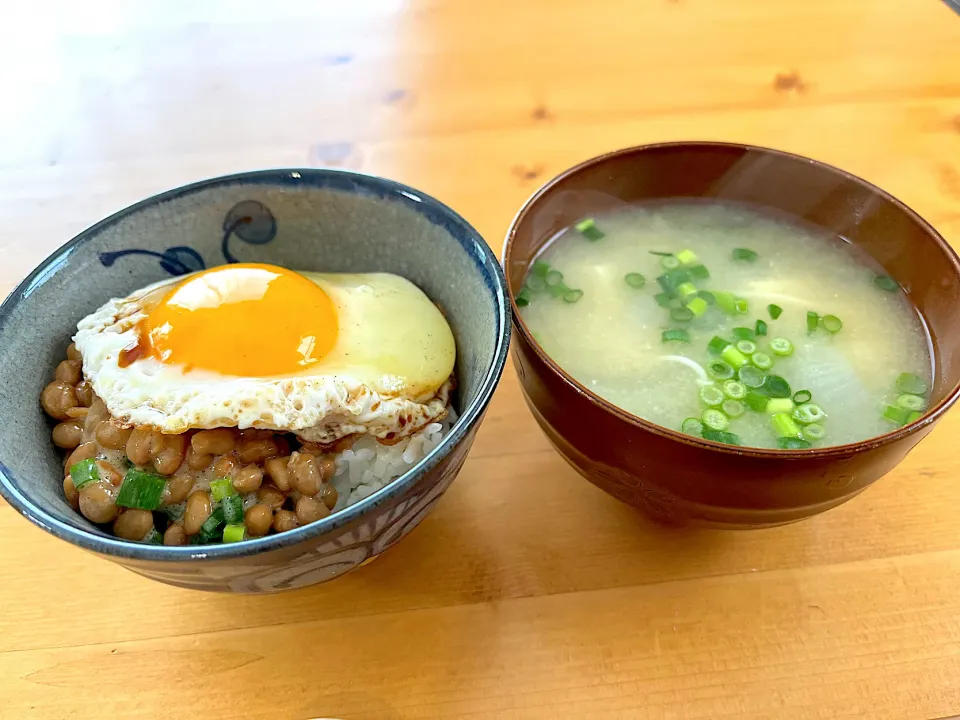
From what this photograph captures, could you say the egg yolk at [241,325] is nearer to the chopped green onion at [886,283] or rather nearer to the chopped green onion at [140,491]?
the chopped green onion at [140,491]

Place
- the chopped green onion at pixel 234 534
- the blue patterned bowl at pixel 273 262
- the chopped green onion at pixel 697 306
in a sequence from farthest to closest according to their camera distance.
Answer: the chopped green onion at pixel 697 306 → the chopped green onion at pixel 234 534 → the blue patterned bowl at pixel 273 262

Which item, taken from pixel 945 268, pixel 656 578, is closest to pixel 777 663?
pixel 656 578

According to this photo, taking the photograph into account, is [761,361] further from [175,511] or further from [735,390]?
[175,511]

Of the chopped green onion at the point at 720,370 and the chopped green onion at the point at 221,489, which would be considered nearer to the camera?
the chopped green onion at the point at 221,489

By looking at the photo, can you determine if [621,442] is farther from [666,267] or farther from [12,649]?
[12,649]

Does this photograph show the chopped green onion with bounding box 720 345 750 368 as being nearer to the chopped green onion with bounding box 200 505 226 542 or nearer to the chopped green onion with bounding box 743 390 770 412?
the chopped green onion with bounding box 743 390 770 412

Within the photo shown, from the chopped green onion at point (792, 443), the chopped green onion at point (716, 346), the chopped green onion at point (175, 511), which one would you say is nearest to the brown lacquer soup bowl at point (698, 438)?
the chopped green onion at point (792, 443)
